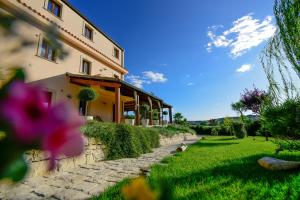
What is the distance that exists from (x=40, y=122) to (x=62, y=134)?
0.11 feet

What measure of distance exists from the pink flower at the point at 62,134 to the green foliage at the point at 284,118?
19.9ft

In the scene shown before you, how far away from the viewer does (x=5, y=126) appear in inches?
10.3

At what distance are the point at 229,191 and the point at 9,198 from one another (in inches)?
144

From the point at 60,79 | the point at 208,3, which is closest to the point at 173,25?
the point at 208,3

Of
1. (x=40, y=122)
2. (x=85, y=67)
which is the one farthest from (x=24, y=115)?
(x=85, y=67)

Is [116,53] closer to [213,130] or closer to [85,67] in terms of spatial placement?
[85,67]

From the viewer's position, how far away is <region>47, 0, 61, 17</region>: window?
12.7 m

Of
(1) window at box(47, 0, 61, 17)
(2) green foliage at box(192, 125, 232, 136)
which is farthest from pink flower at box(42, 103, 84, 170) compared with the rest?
(2) green foliage at box(192, 125, 232, 136)

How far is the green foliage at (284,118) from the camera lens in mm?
5199

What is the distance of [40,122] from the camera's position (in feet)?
0.83

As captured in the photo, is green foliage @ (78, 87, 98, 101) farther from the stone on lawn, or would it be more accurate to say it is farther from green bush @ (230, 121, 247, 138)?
green bush @ (230, 121, 247, 138)

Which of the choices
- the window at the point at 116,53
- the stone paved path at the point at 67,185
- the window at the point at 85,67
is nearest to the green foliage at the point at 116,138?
the stone paved path at the point at 67,185

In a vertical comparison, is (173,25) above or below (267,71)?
above

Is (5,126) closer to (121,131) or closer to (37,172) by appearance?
(37,172)
